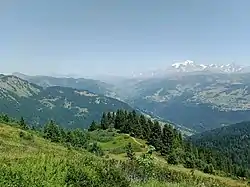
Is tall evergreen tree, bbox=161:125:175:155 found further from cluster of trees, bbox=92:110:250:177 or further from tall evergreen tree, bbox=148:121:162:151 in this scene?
tall evergreen tree, bbox=148:121:162:151

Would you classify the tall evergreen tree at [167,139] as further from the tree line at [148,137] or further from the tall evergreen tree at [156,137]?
the tall evergreen tree at [156,137]

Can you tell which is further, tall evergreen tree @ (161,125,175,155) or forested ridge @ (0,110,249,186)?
tall evergreen tree @ (161,125,175,155)

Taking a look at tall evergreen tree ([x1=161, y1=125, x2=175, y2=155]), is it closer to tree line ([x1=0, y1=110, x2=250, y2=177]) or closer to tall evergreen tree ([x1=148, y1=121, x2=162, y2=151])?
tree line ([x1=0, y1=110, x2=250, y2=177])

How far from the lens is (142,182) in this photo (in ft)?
64.2

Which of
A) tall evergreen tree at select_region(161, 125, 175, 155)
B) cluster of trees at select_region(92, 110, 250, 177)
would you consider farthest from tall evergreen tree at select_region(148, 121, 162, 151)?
tall evergreen tree at select_region(161, 125, 175, 155)

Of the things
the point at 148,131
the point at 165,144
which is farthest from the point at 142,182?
the point at 148,131

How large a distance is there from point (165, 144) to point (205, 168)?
24.8 metres

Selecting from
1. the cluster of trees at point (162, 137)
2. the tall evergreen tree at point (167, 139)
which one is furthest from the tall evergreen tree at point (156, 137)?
the tall evergreen tree at point (167, 139)

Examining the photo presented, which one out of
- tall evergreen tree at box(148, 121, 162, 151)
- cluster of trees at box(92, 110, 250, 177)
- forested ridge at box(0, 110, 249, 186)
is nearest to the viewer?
forested ridge at box(0, 110, 249, 186)

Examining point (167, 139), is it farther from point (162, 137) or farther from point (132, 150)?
point (132, 150)

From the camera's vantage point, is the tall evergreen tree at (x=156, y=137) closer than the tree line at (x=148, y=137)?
No

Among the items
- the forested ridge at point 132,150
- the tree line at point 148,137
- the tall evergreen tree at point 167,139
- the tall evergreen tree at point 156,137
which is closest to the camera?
the forested ridge at point 132,150

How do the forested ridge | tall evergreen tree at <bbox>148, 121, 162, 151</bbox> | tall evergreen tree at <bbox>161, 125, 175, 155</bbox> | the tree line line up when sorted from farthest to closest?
tall evergreen tree at <bbox>148, 121, 162, 151</bbox> < tall evergreen tree at <bbox>161, 125, 175, 155</bbox> < the tree line < the forested ridge

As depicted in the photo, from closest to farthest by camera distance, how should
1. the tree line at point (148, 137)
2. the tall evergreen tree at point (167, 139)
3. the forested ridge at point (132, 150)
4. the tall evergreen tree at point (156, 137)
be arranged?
the forested ridge at point (132, 150) → the tree line at point (148, 137) → the tall evergreen tree at point (167, 139) → the tall evergreen tree at point (156, 137)
